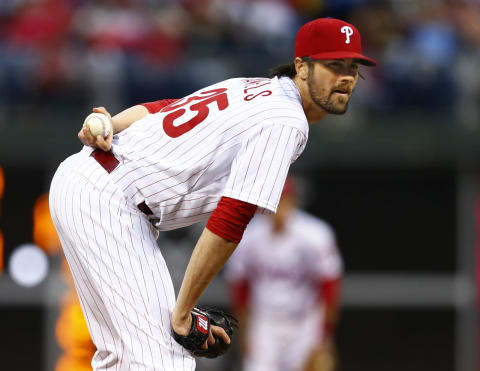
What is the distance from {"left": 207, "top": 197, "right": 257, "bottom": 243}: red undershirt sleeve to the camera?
11.6 ft

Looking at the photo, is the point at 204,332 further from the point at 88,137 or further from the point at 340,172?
the point at 340,172

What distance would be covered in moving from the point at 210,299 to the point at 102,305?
5.11 metres

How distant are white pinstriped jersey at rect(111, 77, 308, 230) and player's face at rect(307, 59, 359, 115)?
0.32ft

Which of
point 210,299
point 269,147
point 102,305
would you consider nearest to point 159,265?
point 102,305

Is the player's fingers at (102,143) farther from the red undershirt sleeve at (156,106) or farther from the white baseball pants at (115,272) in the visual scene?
the red undershirt sleeve at (156,106)

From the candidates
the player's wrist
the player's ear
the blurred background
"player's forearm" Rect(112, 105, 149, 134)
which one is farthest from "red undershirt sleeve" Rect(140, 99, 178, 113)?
the blurred background

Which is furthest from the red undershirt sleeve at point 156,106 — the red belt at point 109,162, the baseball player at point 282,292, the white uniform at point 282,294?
the white uniform at point 282,294

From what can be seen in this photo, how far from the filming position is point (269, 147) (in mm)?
3594

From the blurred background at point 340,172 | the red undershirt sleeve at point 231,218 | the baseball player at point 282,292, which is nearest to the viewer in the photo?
the red undershirt sleeve at point 231,218

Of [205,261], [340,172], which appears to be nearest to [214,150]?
[205,261]

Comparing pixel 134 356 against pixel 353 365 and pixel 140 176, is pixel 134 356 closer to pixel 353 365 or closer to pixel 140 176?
pixel 140 176

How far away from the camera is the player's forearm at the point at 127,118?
4.03 m

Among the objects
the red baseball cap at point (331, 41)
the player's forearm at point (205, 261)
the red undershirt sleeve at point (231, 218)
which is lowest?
the player's forearm at point (205, 261)

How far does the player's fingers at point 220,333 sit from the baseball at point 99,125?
0.86 meters
